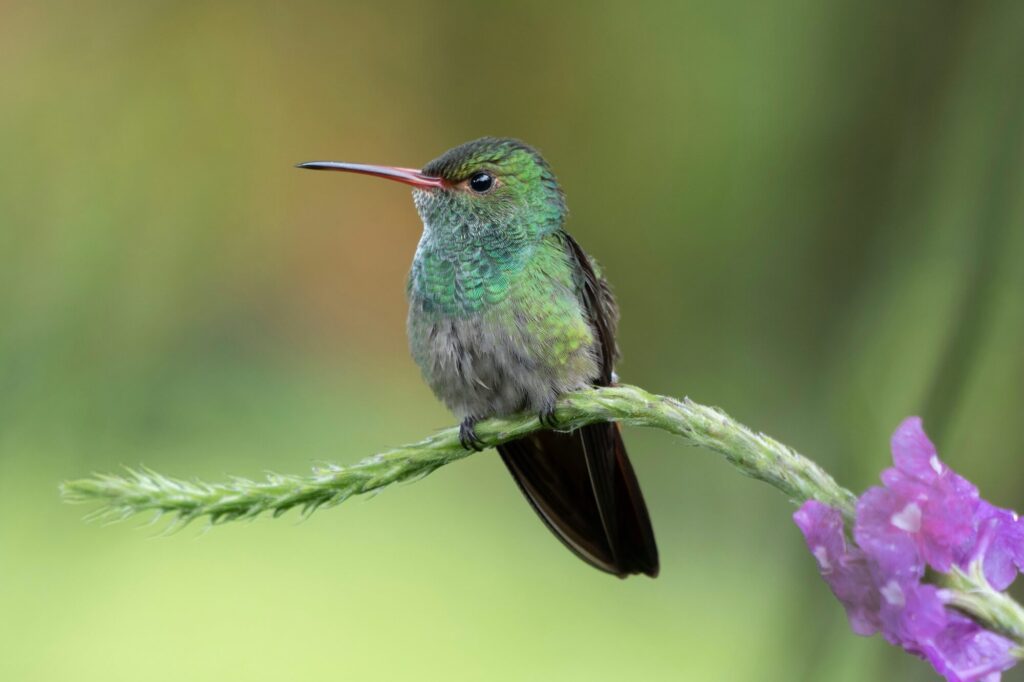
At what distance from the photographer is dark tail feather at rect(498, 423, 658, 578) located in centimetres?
92

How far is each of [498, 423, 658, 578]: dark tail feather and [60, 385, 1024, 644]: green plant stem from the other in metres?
0.23

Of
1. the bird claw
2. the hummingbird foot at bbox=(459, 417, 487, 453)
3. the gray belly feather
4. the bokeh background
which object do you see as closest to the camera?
the hummingbird foot at bbox=(459, 417, 487, 453)

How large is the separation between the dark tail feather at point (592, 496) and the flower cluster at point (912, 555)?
481 mm

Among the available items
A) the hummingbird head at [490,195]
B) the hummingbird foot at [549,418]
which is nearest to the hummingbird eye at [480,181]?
the hummingbird head at [490,195]

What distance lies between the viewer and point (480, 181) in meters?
1.00

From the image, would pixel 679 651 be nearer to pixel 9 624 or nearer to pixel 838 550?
pixel 9 624

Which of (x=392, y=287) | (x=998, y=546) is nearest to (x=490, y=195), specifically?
(x=998, y=546)

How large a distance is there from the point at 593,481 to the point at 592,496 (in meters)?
0.05

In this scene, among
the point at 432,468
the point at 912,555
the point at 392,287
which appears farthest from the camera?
the point at 392,287

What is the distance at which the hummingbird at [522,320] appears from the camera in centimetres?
95

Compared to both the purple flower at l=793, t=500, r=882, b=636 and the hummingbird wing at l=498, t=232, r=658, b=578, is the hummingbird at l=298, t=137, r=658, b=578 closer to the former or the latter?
the hummingbird wing at l=498, t=232, r=658, b=578

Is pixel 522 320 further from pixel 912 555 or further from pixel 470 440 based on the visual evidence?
pixel 912 555

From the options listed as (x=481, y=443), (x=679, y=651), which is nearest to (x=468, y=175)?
(x=481, y=443)

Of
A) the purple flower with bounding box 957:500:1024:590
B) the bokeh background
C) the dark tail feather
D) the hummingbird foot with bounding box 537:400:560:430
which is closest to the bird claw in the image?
the hummingbird foot with bounding box 537:400:560:430
